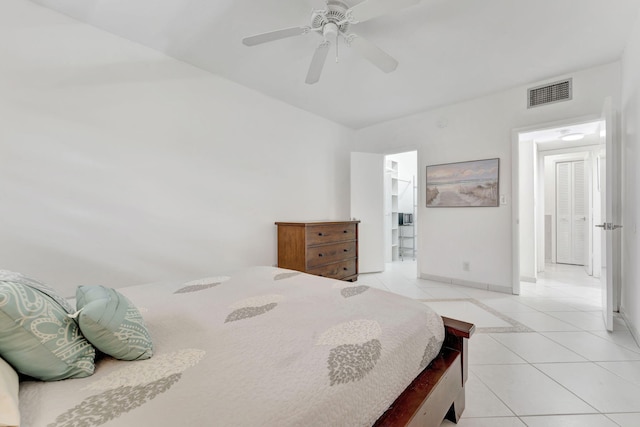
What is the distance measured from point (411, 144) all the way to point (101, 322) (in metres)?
4.14

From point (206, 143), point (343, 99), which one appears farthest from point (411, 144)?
point (206, 143)

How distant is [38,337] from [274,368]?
0.62m

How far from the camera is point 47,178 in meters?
1.91

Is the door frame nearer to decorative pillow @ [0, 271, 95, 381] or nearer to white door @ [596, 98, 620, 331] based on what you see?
white door @ [596, 98, 620, 331]

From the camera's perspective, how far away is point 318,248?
3.25 metres

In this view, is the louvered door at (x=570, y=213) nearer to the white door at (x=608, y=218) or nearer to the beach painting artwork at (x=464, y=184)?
the beach painting artwork at (x=464, y=184)

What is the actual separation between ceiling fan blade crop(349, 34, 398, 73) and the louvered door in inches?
194

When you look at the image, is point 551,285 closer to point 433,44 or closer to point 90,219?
point 433,44

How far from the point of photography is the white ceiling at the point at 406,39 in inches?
75.6

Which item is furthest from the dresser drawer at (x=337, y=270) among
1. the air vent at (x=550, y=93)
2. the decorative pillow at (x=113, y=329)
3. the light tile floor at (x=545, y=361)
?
the air vent at (x=550, y=93)

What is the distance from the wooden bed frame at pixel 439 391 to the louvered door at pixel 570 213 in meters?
5.29

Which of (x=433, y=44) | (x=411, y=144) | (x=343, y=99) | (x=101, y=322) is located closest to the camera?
(x=101, y=322)

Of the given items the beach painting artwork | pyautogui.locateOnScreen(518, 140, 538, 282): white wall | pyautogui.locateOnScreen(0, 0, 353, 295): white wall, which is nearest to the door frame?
the beach painting artwork

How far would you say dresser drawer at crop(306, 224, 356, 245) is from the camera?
316 cm
